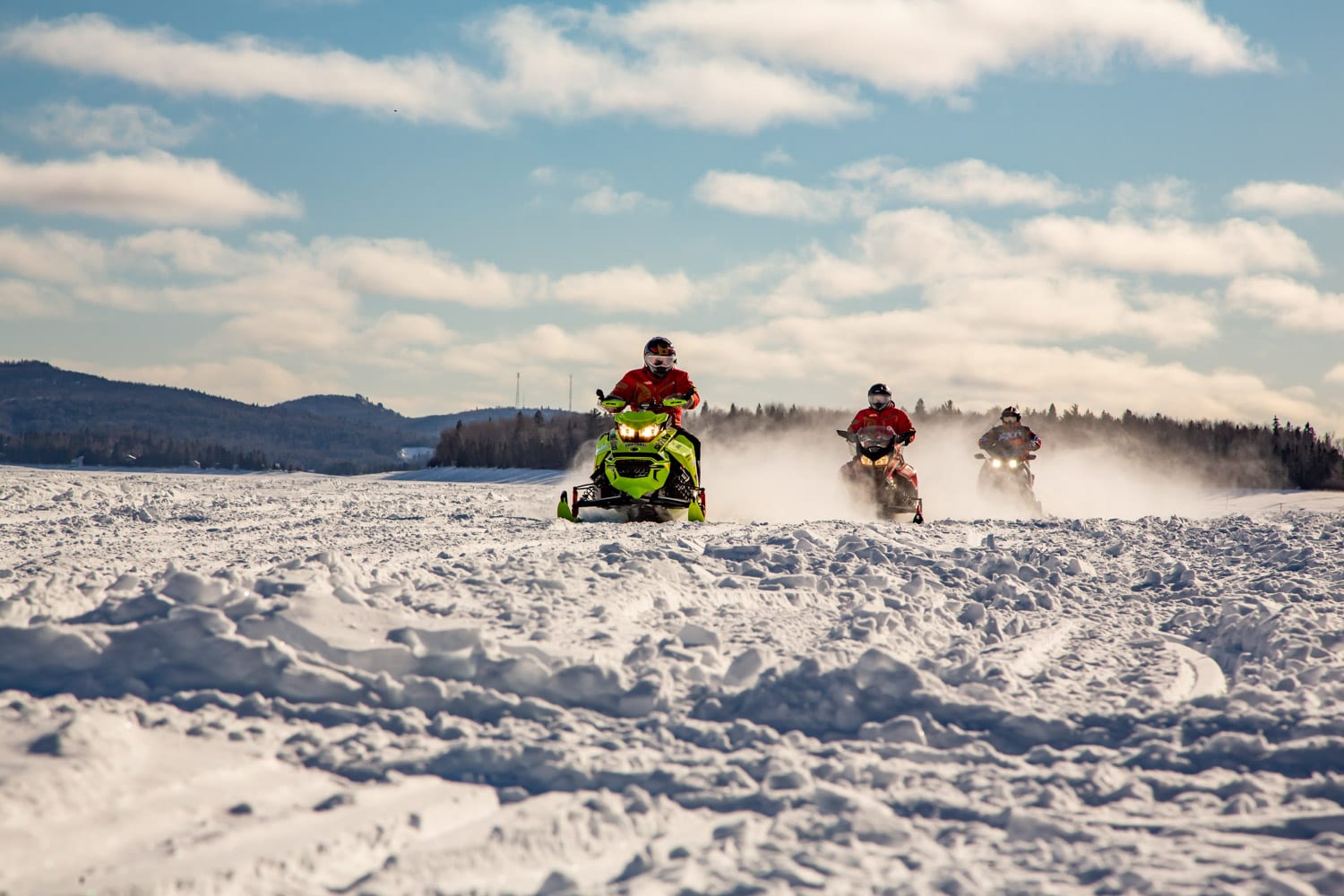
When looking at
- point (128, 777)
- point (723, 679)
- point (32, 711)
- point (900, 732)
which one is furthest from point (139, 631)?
point (900, 732)

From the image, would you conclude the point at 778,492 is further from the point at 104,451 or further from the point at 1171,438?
the point at 104,451

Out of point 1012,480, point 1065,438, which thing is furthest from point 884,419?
point 1065,438

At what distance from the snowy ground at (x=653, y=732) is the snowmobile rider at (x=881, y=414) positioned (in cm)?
854

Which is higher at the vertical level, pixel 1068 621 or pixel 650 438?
pixel 650 438

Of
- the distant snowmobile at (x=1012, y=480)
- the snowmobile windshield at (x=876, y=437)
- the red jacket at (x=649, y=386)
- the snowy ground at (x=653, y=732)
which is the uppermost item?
the red jacket at (x=649, y=386)

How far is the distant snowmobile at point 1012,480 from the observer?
1866cm

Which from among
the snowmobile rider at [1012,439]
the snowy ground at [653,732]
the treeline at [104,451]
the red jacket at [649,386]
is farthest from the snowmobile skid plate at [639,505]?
the treeline at [104,451]

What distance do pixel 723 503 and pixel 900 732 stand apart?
13.8m

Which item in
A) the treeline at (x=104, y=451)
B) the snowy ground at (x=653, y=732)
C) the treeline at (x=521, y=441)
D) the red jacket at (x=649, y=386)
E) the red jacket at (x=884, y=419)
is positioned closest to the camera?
the snowy ground at (x=653, y=732)

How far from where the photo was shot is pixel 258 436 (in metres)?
175

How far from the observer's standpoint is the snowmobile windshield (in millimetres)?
15797

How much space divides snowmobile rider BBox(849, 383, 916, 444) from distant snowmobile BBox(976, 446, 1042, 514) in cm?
280

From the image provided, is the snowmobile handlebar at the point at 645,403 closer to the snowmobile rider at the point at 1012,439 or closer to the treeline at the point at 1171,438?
the snowmobile rider at the point at 1012,439

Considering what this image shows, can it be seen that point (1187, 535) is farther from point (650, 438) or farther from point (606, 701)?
point (606, 701)
